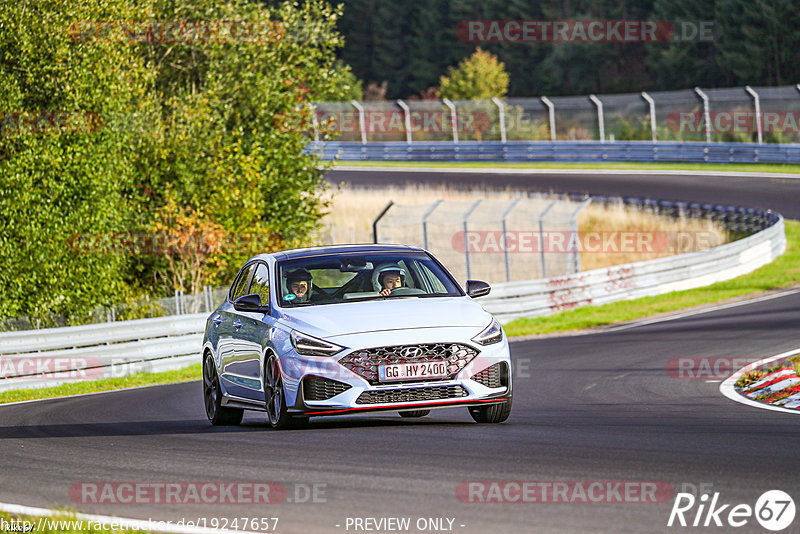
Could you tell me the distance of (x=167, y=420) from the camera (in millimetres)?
12922

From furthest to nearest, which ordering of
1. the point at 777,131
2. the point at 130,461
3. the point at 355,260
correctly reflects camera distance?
the point at 777,131 → the point at 355,260 → the point at 130,461

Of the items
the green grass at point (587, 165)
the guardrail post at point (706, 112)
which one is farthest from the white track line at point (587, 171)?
the guardrail post at point (706, 112)

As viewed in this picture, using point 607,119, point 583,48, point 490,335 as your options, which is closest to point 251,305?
point 490,335

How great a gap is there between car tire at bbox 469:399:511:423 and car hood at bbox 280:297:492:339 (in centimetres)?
74

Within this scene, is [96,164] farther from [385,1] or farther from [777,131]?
[385,1]

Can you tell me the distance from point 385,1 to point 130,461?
95.9 metres

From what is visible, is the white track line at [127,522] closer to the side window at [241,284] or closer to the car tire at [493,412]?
the car tire at [493,412]

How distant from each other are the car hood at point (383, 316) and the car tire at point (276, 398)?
392mm

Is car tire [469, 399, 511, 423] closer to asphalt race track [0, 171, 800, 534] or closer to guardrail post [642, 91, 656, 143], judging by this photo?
asphalt race track [0, 171, 800, 534]

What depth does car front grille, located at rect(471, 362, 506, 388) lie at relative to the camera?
32.4ft

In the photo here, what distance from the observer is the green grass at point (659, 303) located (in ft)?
86.1

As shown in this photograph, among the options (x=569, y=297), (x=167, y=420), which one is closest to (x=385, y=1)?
(x=569, y=297)

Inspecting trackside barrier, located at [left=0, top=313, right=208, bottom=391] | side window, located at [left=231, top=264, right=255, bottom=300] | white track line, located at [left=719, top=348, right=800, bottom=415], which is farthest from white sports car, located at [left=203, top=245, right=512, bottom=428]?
trackside barrier, located at [left=0, top=313, right=208, bottom=391]

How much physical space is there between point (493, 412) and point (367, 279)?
1670 millimetres
